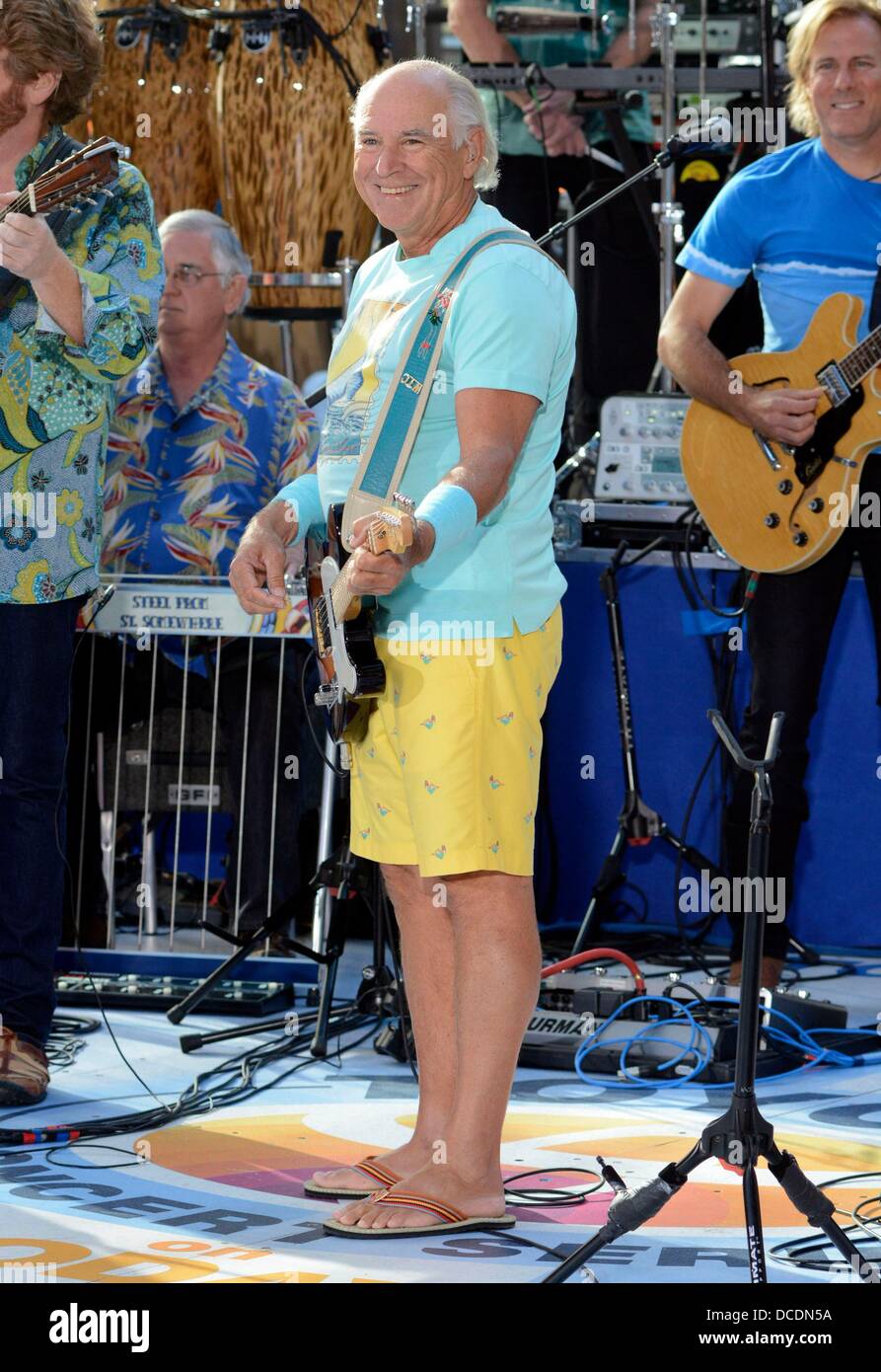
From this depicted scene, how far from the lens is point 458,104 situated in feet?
8.45

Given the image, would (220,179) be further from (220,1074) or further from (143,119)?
(220,1074)

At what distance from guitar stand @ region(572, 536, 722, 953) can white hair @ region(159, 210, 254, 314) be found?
1221mm

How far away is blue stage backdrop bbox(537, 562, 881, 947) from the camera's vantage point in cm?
452

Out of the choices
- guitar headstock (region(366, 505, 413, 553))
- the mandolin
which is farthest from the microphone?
guitar headstock (region(366, 505, 413, 553))

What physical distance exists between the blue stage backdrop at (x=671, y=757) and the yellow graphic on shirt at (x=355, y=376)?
2018 mm

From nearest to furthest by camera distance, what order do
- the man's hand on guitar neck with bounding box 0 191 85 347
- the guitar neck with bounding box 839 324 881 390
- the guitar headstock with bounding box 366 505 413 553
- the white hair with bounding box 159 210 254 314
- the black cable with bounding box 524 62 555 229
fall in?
the guitar headstock with bounding box 366 505 413 553, the man's hand on guitar neck with bounding box 0 191 85 347, the guitar neck with bounding box 839 324 881 390, the white hair with bounding box 159 210 254 314, the black cable with bounding box 524 62 555 229

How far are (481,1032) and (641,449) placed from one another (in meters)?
2.34

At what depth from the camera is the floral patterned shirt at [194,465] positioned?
445 centimetres

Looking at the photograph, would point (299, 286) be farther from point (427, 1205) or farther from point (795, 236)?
point (427, 1205)

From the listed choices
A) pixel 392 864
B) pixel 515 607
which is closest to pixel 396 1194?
pixel 392 864

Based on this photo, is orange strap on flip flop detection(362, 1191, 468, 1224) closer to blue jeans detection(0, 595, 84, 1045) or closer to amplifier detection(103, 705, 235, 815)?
blue jeans detection(0, 595, 84, 1045)

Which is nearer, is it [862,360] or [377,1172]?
[377,1172]

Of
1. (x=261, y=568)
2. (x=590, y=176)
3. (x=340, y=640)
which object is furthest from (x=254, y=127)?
(x=340, y=640)

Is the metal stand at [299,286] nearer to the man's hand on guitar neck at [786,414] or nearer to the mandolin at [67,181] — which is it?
the man's hand on guitar neck at [786,414]
